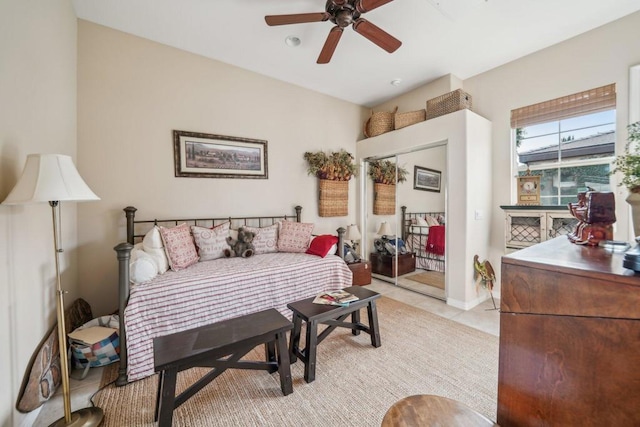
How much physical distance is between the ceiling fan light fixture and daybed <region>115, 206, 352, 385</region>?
2.12m

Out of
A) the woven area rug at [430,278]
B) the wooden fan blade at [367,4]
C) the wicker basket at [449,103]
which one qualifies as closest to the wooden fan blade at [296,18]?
the wooden fan blade at [367,4]

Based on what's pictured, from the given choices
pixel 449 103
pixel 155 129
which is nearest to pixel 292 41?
pixel 155 129

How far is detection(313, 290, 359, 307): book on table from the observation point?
77.4 inches

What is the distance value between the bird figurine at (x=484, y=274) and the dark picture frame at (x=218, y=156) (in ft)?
9.43

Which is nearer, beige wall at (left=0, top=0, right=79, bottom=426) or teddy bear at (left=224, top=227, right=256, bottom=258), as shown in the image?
beige wall at (left=0, top=0, right=79, bottom=426)

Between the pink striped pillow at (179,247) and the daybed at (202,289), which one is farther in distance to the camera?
the pink striped pillow at (179,247)

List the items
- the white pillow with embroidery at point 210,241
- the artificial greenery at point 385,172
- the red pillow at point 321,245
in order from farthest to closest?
the artificial greenery at point 385,172, the red pillow at point 321,245, the white pillow with embroidery at point 210,241

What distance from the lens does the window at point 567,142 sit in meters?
2.53

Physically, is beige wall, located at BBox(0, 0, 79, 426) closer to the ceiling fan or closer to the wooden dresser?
the ceiling fan

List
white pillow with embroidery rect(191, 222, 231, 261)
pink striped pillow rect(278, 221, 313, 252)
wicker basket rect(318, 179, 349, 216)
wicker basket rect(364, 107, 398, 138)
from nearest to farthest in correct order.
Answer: white pillow with embroidery rect(191, 222, 231, 261)
pink striped pillow rect(278, 221, 313, 252)
wicker basket rect(318, 179, 349, 216)
wicker basket rect(364, 107, 398, 138)

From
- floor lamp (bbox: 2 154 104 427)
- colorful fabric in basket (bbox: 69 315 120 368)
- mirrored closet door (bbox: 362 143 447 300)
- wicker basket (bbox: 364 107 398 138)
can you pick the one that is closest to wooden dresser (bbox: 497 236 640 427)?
floor lamp (bbox: 2 154 104 427)

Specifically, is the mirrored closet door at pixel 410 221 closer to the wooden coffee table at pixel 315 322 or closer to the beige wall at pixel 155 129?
the beige wall at pixel 155 129

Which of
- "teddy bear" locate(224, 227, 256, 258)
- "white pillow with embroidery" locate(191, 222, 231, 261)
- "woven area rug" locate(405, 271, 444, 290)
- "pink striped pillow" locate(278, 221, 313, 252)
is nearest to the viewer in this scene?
"white pillow with embroidery" locate(191, 222, 231, 261)

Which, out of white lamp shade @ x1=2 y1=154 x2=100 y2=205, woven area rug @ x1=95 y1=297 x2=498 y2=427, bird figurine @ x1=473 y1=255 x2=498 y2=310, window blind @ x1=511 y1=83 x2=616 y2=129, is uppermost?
window blind @ x1=511 y1=83 x2=616 y2=129
